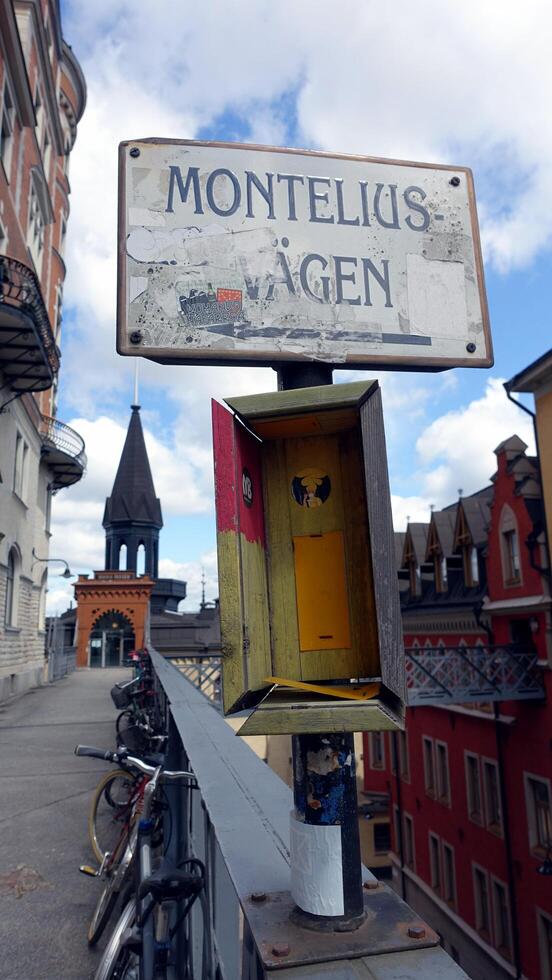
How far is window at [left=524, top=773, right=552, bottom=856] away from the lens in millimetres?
15295

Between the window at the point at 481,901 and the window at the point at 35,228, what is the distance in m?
21.7

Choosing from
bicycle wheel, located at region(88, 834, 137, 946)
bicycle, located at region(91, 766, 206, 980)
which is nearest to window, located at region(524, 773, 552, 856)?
bicycle wheel, located at region(88, 834, 137, 946)

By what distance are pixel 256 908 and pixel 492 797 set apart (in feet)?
61.2

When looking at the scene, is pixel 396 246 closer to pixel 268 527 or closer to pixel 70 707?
pixel 268 527

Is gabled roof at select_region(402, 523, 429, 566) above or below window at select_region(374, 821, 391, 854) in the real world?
above

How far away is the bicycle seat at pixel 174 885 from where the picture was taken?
266 centimetres

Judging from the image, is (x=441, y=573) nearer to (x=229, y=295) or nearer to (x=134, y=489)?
(x=229, y=295)

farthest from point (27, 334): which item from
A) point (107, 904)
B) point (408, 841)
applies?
point (408, 841)

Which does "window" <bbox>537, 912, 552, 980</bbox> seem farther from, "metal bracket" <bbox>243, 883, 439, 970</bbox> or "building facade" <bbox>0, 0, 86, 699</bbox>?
"metal bracket" <bbox>243, 883, 439, 970</bbox>

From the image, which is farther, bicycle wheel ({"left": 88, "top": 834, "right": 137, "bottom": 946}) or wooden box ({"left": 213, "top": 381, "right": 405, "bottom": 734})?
bicycle wheel ({"left": 88, "top": 834, "right": 137, "bottom": 946})

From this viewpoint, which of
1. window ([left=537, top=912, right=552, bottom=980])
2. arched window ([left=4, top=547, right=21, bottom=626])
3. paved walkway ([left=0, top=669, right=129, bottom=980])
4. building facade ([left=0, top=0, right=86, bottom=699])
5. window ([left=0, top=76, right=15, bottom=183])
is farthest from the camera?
arched window ([left=4, top=547, right=21, bottom=626])

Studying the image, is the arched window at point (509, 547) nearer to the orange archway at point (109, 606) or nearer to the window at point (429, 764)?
the window at point (429, 764)

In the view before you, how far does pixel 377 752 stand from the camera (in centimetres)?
2789

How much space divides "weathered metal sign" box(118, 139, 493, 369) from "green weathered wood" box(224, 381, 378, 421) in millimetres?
237
